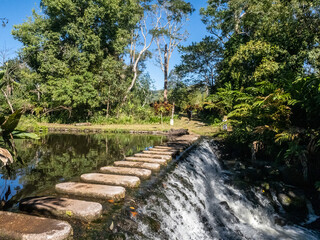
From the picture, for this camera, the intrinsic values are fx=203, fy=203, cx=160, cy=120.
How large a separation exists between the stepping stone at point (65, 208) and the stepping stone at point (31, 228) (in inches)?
8.9

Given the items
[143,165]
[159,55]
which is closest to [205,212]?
[143,165]

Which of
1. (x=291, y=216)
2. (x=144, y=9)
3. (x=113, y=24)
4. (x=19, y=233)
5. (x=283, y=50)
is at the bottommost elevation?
(x=291, y=216)

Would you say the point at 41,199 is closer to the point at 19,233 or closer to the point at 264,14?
the point at 19,233

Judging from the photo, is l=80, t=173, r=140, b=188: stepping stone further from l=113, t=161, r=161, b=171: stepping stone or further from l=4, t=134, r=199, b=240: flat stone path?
l=113, t=161, r=161, b=171: stepping stone

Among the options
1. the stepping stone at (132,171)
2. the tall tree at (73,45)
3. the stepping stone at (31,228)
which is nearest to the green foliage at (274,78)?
the stepping stone at (132,171)

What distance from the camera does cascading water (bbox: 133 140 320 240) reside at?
105 inches

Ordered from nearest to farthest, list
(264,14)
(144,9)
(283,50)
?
(283,50) < (264,14) < (144,9)

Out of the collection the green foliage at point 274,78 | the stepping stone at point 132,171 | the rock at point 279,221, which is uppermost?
the green foliage at point 274,78

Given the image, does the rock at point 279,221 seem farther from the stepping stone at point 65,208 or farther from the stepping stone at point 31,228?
the stepping stone at point 31,228

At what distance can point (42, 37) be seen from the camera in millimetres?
18781

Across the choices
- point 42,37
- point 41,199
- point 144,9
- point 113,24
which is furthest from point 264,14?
point 42,37

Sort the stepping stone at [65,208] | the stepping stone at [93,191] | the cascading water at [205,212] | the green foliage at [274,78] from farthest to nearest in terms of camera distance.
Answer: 1. the green foliage at [274,78]
2. the cascading water at [205,212]
3. the stepping stone at [93,191]
4. the stepping stone at [65,208]

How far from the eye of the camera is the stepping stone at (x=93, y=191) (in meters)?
2.54

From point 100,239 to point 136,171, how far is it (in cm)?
183
